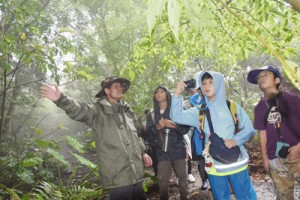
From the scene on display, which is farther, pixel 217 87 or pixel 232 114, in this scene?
pixel 217 87

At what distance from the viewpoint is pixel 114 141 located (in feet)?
10.9

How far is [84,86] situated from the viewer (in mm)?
22359

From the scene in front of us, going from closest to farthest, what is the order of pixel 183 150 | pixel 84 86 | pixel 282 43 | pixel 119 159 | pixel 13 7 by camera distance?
pixel 282 43
pixel 119 159
pixel 183 150
pixel 13 7
pixel 84 86

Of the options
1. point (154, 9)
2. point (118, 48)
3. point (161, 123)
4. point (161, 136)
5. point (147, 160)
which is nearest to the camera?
point (154, 9)

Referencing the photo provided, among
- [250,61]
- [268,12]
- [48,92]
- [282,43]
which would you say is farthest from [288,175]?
[250,61]

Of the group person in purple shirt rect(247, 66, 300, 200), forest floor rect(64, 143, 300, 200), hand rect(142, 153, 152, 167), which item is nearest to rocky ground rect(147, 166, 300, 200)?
forest floor rect(64, 143, 300, 200)

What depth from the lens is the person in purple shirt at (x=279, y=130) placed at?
107 inches

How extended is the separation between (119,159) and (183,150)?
5.36 feet

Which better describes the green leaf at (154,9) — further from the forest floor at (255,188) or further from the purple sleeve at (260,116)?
the forest floor at (255,188)

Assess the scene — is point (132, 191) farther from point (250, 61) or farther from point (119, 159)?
point (250, 61)

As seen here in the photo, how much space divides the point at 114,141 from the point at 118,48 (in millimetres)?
9829

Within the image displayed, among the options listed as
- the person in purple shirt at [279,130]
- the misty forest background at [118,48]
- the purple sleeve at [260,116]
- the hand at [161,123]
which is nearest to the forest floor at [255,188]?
the misty forest background at [118,48]

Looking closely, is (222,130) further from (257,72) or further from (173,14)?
(173,14)

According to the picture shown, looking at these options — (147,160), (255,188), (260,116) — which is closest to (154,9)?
(260,116)
